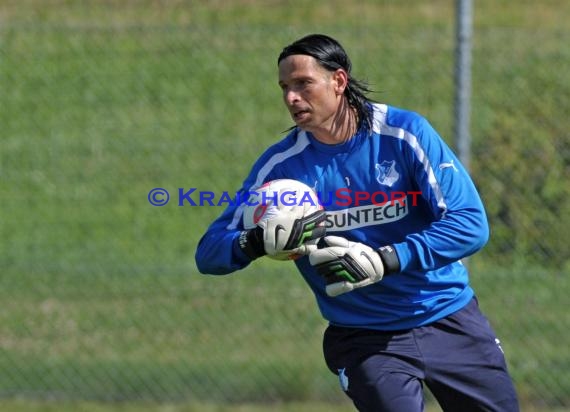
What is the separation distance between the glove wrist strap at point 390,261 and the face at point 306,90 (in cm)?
57

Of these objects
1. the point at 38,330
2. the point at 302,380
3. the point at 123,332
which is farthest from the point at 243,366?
the point at 38,330

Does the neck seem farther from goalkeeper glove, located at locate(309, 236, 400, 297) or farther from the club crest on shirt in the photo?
goalkeeper glove, located at locate(309, 236, 400, 297)

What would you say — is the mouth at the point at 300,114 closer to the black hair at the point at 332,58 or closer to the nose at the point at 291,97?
the nose at the point at 291,97

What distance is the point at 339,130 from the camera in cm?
430

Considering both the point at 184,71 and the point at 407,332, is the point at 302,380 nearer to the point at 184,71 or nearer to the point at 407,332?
the point at 407,332

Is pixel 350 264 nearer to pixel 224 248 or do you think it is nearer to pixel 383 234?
pixel 383 234

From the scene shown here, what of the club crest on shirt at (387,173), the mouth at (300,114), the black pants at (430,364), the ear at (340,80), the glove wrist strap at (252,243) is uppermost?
the ear at (340,80)

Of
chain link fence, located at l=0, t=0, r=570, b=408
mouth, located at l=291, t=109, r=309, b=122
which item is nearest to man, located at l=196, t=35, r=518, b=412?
Result: mouth, located at l=291, t=109, r=309, b=122

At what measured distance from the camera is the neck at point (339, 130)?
169 inches

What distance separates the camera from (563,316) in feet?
22.6

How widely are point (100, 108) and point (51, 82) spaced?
1.42 ft

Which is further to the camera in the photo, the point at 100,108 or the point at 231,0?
the point at 231,0

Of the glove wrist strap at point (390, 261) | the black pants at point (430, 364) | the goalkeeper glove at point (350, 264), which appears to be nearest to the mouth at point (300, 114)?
the goalkeeper glove at point (350, 264)

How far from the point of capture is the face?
4191 millimetres
